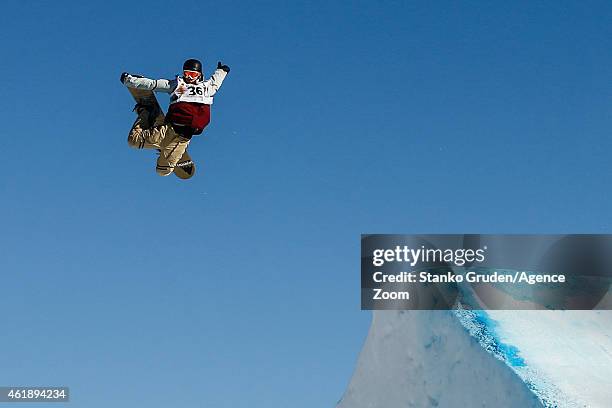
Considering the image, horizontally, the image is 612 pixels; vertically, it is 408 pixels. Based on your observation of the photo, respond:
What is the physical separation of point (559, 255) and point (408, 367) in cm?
628

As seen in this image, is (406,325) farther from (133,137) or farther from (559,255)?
(133,137)

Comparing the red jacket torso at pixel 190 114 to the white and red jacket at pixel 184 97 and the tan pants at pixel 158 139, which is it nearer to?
the white and red jacket at pixel 184 97

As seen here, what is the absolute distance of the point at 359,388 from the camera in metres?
34.7

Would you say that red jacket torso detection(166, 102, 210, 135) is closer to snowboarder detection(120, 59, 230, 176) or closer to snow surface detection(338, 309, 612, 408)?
snowboarder detection(120, 59, 230, 176)

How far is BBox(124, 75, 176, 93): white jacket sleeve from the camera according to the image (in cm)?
1716

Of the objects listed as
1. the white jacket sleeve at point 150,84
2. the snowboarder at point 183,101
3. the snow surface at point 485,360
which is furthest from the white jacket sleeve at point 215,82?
the snow surface at point 485,360

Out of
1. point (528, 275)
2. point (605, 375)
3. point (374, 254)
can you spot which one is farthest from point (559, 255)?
point (374, 254)

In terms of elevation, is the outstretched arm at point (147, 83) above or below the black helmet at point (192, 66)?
below

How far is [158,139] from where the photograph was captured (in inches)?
723

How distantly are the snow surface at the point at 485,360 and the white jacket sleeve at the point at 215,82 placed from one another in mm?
15354

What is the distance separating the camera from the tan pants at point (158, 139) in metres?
18.2

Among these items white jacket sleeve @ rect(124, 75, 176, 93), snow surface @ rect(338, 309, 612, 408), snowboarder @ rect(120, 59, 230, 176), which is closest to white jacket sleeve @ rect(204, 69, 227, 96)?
snowboarder @ rect(120, 59, 230, 176)

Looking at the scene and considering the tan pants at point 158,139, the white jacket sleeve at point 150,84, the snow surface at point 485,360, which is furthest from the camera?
the snow surface at point 485,360

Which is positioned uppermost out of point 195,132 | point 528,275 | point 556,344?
point 528,275
